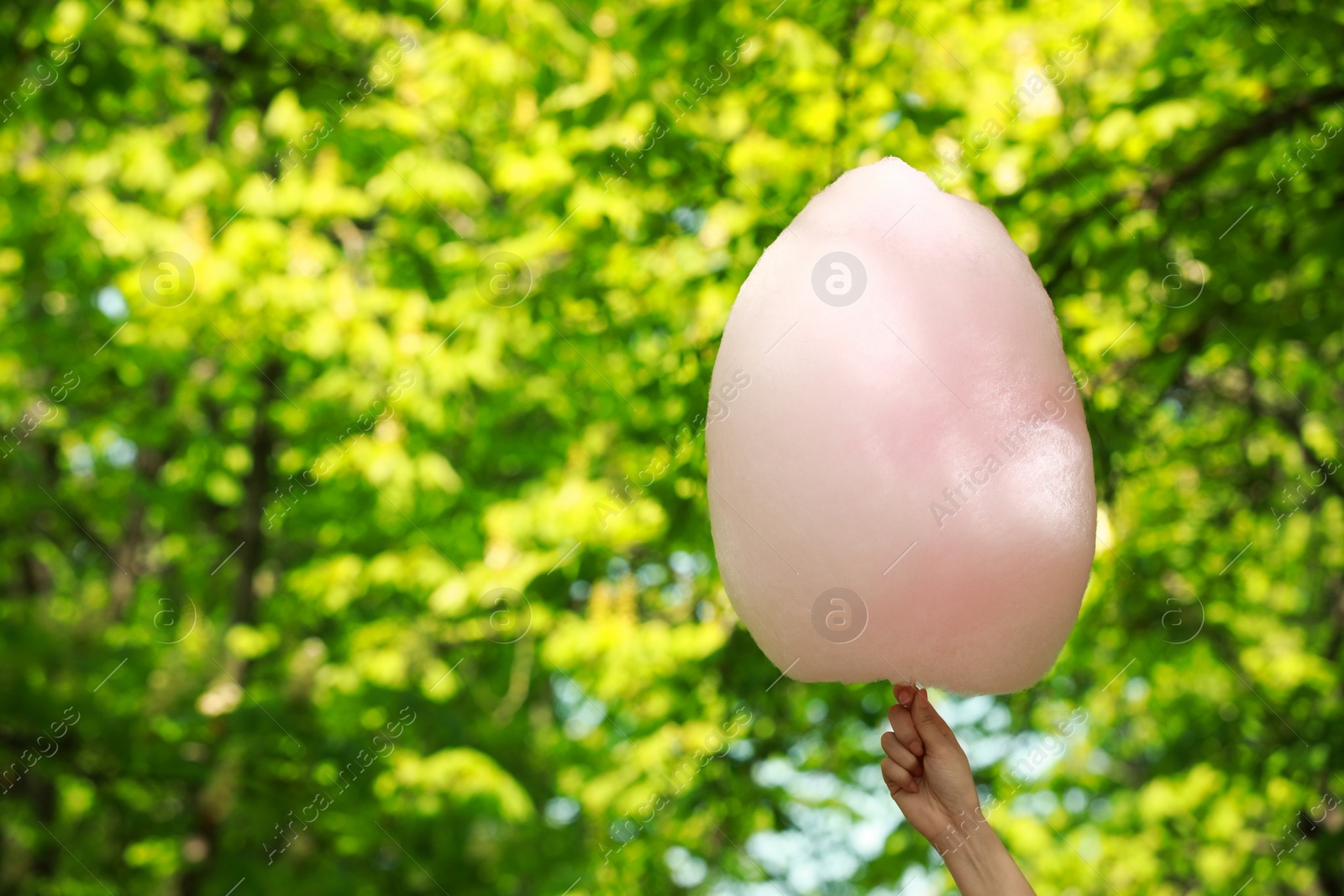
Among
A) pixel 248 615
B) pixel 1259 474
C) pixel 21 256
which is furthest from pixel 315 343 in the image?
pixel 1259 474

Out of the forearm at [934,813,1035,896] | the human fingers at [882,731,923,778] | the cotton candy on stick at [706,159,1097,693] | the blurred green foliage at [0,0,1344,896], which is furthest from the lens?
the blurred green foliage at [0,0,1344,896]

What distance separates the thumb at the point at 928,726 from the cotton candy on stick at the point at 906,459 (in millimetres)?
152

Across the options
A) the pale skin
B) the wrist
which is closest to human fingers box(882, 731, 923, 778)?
the pale skin

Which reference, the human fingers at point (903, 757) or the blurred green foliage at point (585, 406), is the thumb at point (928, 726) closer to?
the human fingers at point (903, 757)

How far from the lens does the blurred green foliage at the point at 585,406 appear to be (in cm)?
354

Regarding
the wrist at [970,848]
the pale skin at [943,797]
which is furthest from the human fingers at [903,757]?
the wrist at [970,848]

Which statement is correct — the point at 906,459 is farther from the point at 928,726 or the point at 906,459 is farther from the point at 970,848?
the point at 970,848

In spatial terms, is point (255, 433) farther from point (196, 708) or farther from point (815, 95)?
point (815, 95)

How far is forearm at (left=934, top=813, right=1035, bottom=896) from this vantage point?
1.76 metres

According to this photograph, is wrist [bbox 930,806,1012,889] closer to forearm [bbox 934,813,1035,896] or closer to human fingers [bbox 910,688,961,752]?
forearm [bbox 934,813,1035,896]

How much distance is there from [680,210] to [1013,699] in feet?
8.57

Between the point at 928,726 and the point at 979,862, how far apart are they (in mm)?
236

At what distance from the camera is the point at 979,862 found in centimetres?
178

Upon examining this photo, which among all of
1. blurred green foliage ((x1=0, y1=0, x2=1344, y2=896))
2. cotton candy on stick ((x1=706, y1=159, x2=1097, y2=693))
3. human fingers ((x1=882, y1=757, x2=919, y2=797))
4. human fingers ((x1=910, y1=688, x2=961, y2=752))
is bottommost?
blurred green foliage ((x1=0, y1=0, x2=1344, y2=896))
